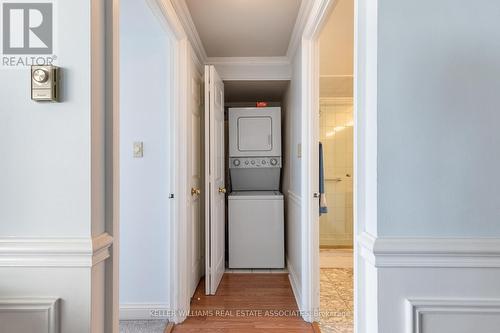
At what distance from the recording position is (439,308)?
0.90 m

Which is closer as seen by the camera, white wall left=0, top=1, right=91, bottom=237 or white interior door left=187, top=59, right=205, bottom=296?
white wall left=0, top=1, right=91, bottom=237

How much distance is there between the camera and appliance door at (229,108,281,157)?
11.6ft

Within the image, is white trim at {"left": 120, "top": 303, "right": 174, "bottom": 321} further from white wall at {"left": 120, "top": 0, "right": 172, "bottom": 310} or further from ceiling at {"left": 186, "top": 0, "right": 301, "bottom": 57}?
ceiling at {"left": 186, "top": 0, "right": 301, "bottom": 57}

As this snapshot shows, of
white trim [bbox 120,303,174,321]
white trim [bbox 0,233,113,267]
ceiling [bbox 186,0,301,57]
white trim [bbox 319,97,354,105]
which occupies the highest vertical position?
ceiling [bbox 186,0,301,57]

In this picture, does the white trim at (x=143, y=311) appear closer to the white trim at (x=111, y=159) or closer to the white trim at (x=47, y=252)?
the white trim at (x=111, y=159)

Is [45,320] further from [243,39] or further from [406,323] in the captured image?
[243,39]

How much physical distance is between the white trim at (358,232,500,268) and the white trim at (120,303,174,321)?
6.08 feet

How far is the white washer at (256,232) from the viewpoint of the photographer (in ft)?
10.6

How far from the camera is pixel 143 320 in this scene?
86.0 inches

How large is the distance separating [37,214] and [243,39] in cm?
227

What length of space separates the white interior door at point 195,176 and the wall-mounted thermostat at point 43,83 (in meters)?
1.43

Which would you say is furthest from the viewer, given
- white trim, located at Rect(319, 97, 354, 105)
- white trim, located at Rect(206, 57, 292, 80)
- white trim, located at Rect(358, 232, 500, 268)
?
white trim, located at Rect(319, 97, 354, 105)

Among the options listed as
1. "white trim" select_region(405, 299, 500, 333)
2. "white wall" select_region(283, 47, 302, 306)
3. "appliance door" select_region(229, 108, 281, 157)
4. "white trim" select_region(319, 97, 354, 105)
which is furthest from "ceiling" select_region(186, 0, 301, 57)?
"white trim" select_region(405, 299, 500, 333)

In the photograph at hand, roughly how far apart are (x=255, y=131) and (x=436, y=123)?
8.85 feet
